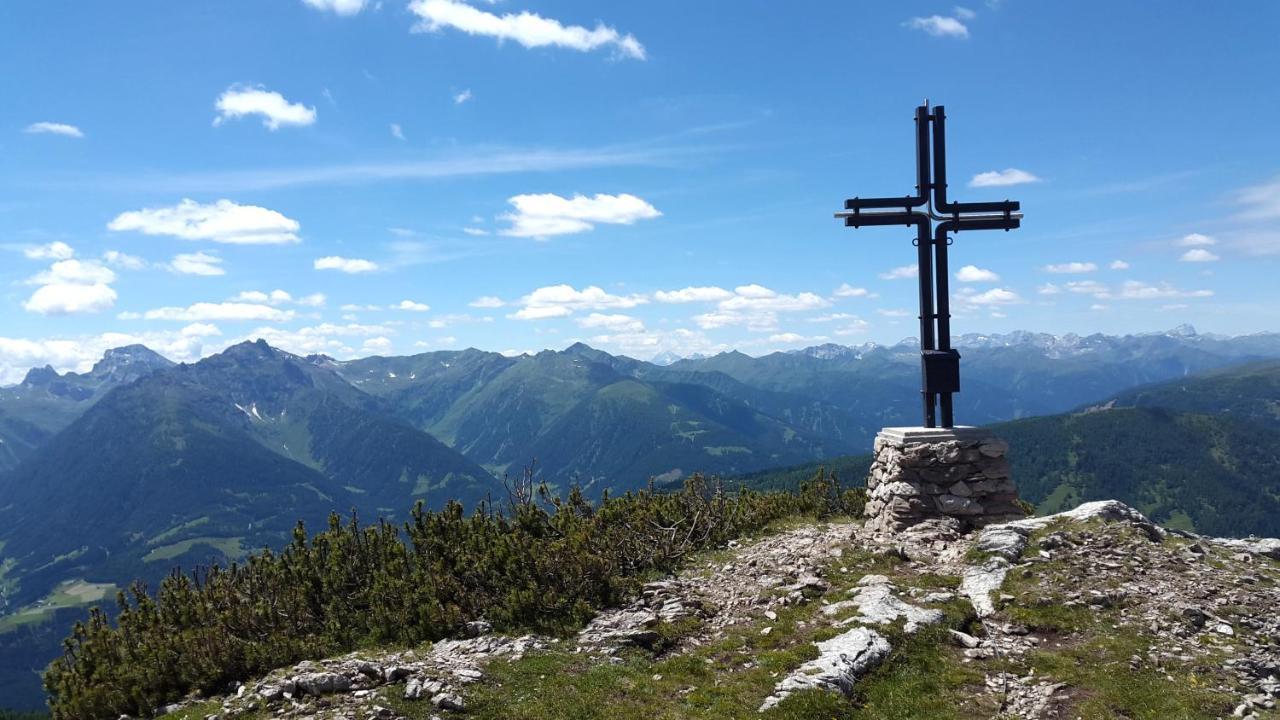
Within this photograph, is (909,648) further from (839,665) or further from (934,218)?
(934,218)

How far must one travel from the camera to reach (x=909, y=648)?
15766 millimetres

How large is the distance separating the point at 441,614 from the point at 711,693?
8.32 m

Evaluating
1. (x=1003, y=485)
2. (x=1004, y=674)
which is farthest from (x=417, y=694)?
(x=1003, y=485)

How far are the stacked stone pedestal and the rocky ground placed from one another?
2.01 meters

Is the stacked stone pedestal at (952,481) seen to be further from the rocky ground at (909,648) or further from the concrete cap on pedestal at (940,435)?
the rocky ground at (909,648)

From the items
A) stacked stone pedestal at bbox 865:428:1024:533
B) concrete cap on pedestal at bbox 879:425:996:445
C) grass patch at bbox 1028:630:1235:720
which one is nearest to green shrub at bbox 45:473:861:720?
stacked stone pedestal at bbox 865:428:1024:533

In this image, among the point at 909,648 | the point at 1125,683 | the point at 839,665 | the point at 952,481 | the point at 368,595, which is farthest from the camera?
the point at 952,481

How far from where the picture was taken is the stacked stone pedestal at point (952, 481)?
2356cm

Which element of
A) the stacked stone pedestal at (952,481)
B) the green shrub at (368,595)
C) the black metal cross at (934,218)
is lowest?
the green shrub at (368,595)

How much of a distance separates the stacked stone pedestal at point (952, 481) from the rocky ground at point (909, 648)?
6.59 ft

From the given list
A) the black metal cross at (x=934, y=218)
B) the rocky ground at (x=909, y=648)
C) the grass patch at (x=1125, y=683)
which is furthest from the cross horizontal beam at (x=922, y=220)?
the grass patch at (x=1125, y=683)

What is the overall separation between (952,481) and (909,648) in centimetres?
937

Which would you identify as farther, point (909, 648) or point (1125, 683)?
point (909, 648)

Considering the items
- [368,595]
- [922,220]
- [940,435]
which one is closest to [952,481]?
[940,435]
